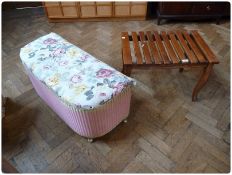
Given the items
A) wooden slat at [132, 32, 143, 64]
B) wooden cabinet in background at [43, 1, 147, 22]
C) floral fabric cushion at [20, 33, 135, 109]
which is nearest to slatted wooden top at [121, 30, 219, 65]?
wooden slat at [132, 32, 143, 64]

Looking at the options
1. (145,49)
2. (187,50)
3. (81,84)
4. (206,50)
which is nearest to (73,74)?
(81,84)

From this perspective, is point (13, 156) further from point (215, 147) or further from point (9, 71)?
point (215, 147)

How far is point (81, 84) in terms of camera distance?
3.18 ft

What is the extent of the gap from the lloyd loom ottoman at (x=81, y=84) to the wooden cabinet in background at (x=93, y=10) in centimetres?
111

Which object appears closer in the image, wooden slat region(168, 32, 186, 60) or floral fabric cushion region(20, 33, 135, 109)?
floral fabric cushion region(20, 33, 135, 109)

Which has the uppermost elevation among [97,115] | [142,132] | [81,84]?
[81,84]

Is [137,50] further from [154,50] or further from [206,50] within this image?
[206,50]

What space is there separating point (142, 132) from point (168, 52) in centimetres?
53

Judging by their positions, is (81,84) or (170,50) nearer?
(81,84)

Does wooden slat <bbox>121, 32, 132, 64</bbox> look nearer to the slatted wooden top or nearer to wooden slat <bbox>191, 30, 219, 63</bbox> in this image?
the slatted wooden top

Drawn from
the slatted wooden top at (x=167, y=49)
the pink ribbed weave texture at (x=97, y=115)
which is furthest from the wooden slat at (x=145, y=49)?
the pink ribbed weave texture at (x=97, y=115)

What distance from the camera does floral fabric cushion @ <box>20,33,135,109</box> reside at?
3.04 feet

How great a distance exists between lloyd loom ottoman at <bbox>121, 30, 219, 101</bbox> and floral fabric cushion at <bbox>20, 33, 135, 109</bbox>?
0.67 ft

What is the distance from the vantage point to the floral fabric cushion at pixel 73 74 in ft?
3.04
